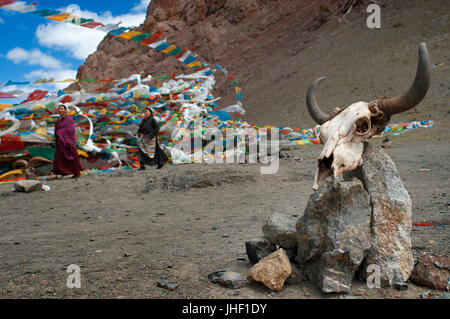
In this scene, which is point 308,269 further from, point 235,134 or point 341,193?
point 235,134

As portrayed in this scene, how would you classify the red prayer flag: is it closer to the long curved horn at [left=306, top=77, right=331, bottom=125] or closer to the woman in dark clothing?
the woman in dark clothing

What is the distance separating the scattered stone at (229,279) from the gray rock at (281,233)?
0.35 metres

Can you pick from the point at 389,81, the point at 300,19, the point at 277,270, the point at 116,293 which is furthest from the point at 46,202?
the point at 300,19

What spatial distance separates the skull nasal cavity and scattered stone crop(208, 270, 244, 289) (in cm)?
110

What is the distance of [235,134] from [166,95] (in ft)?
17.0

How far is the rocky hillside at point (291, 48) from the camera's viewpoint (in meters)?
19.4

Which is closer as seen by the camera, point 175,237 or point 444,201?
point 175,237

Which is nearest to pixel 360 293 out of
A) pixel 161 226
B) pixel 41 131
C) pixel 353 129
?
pixel 353 129

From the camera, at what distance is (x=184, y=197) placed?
583 cm

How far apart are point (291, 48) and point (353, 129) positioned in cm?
2933

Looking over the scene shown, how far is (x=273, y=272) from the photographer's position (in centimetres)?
197

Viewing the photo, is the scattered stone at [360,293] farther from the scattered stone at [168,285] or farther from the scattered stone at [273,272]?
the scattered stone at [168,285]

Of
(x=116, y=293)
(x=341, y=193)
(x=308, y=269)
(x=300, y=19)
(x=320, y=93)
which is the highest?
(x=300, y=19)

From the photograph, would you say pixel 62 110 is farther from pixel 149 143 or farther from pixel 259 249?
pixel 259 249
